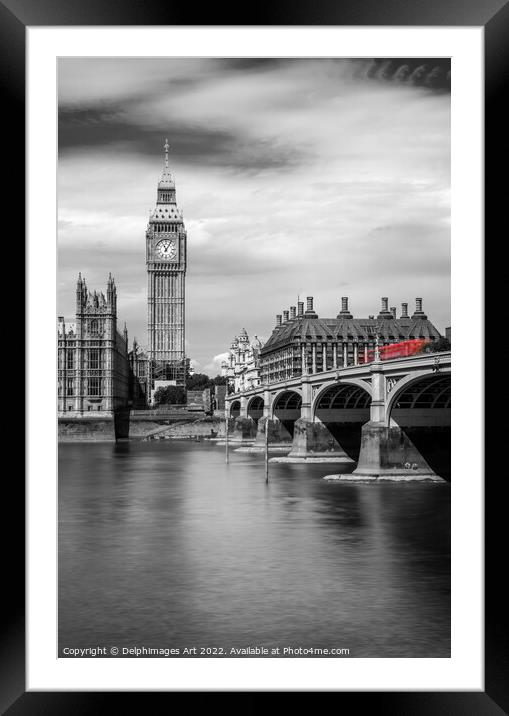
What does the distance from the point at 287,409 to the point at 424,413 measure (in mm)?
34667

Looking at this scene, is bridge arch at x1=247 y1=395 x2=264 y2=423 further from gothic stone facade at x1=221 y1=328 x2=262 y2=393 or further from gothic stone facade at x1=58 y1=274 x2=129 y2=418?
gothic stone facade at x1=58 y1=274 x2=129 y2=418

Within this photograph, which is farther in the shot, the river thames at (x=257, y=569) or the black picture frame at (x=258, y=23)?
the river thames at (x=257, y=569)

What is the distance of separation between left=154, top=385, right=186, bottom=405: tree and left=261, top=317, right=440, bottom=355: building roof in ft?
126

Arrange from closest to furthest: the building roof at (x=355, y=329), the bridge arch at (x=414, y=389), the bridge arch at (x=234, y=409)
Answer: the bridge arch at (x=414, y=389) < the building roof at (x=355, y=329) < the bridge arch at (x=234, y=409)

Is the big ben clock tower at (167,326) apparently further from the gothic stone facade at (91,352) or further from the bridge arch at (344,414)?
the bridge arch at (344,414)

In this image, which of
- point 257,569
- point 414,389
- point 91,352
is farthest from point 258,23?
point 91,352

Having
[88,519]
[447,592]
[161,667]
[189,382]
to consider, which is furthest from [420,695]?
[189,382]

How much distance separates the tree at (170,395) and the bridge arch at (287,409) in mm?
55973

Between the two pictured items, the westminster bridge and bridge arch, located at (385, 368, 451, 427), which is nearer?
bridge arch, located at (385, 368, 451, 427)

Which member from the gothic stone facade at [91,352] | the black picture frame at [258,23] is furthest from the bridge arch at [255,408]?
the black picture frame at [258,23]

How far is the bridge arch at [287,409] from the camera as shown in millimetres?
71125

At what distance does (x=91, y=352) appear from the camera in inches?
4055

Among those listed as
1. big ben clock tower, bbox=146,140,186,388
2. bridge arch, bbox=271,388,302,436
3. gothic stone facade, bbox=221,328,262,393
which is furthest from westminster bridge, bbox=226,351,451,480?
big ben clock tower, bbox=146,140,186,388

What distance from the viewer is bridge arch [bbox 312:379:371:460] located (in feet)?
182
